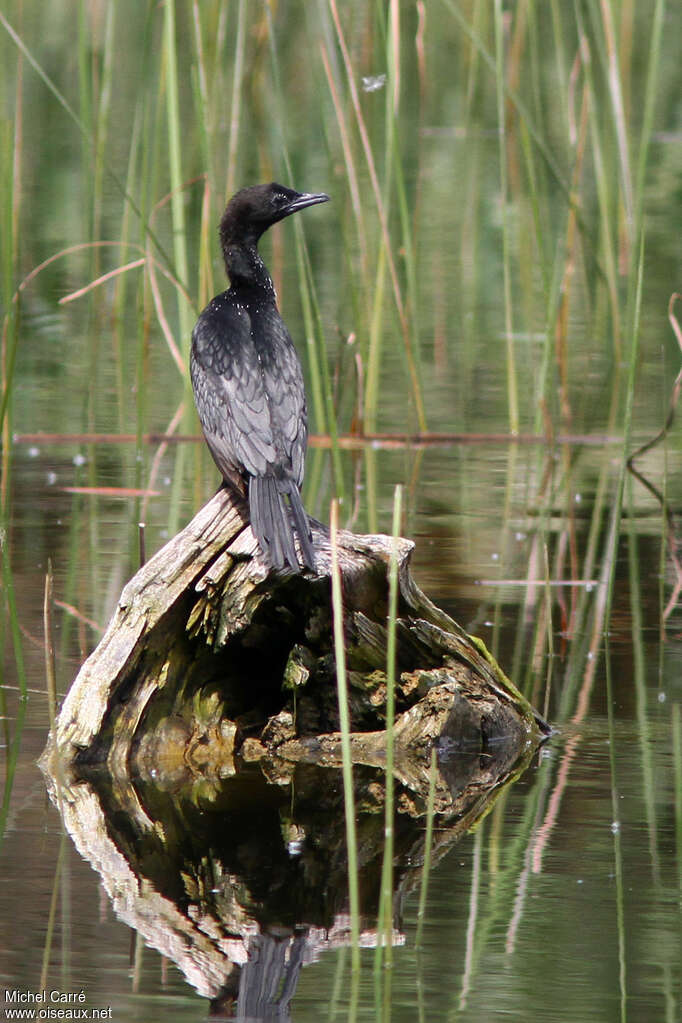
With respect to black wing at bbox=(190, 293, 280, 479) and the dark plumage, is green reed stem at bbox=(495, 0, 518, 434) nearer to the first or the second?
the dark plumage

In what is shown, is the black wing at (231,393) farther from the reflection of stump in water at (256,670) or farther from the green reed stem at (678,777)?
the green reed stem at (678,777)

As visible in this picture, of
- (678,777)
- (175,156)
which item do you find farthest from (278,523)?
(175,156)

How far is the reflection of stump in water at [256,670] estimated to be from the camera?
4.00 m

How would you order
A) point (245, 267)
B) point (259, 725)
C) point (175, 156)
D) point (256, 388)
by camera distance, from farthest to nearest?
point (175, 156) → point (245, 267) → point (256, 388) → point (259, 725)

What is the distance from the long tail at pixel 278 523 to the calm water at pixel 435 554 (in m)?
0.56

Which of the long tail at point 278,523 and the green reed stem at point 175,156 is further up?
the green reed stem at point 175,156

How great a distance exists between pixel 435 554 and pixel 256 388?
1.64 metres

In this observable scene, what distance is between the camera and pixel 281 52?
14320mm

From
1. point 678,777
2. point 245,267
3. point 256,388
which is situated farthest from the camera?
point 245,267

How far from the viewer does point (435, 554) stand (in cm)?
608

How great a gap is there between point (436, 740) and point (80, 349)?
6.09 metres

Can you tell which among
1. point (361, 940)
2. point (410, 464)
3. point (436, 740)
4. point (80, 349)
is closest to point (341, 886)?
point (361, 940)

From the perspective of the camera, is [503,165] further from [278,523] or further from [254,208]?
[278,523]

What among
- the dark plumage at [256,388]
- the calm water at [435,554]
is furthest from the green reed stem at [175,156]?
the dark plumage at [256,388]
